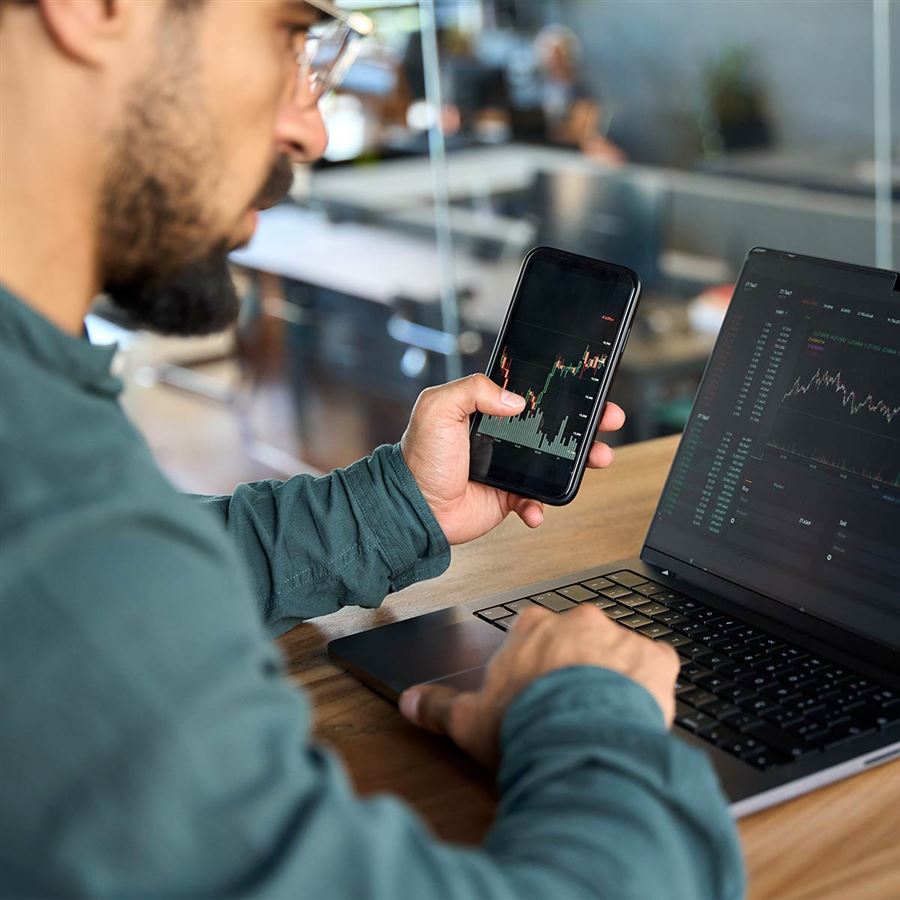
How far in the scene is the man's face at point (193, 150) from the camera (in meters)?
0.69

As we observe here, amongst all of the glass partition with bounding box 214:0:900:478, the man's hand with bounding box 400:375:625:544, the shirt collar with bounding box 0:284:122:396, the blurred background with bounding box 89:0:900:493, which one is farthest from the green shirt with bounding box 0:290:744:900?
the glass partition with bounding box 214:0:900:478

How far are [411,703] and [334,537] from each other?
24 cm

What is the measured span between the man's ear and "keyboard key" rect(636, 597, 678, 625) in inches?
22.2

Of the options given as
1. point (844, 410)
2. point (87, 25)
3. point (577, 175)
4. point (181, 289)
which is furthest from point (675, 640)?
point (577, 175)

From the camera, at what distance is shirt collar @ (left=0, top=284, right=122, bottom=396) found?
670 millimetres

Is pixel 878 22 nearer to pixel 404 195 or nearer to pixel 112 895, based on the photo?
pixel 404 195

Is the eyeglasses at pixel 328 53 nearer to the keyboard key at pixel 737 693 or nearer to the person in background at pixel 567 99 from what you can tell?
the keyboard key at pixel 737 693

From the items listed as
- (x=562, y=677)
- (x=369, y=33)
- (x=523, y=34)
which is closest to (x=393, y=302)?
(x=523, y=34)

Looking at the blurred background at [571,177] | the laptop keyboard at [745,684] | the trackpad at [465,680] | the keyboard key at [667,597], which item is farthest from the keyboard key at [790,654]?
the blurred background at [571,177]

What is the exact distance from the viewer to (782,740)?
810 mm

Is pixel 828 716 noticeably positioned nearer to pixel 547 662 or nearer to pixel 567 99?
pixel 547 662

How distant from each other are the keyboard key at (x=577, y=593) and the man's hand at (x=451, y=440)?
118mm

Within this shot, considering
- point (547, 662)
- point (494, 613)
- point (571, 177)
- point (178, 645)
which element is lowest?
point (571, 177)

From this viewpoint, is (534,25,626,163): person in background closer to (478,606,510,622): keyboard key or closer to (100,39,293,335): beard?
(478,606,510,622): keyboard key
